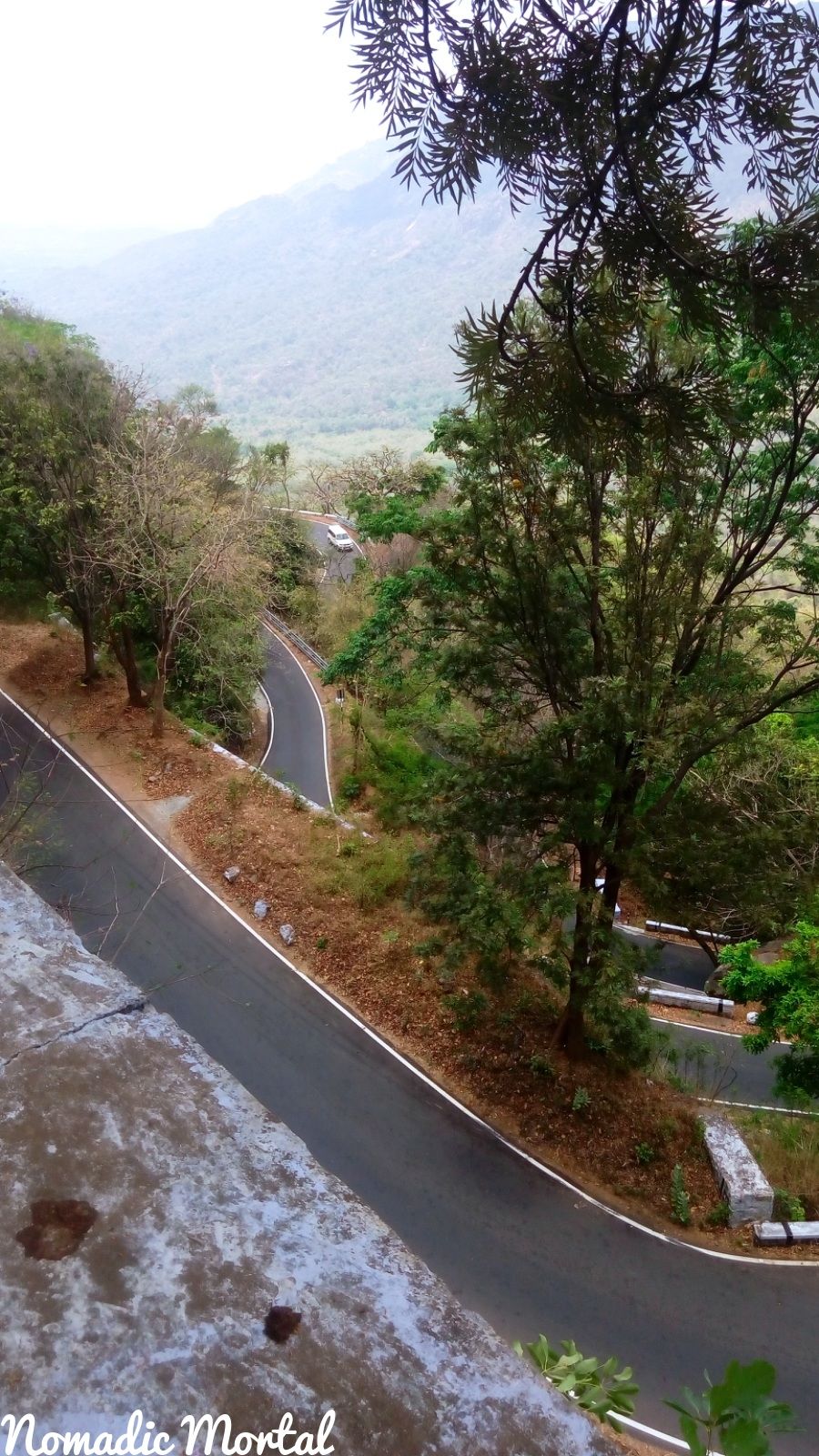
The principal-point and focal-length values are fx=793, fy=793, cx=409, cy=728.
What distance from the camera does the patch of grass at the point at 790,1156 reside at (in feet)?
28.5

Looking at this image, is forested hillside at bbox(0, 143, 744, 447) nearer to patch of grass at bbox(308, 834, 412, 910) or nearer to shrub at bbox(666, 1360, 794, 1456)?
patch of grass at bbox(308, 834, 412, 910)

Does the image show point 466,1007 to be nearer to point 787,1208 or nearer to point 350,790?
point 787,1208

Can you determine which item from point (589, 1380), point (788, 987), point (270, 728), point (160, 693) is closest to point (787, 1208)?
point (788, 987)

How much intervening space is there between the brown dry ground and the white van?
19458 millimetres

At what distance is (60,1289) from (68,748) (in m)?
15.9

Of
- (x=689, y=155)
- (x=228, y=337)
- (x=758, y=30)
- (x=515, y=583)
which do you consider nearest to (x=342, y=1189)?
(x=689, y=155)

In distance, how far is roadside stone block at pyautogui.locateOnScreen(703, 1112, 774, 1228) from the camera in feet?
26.9

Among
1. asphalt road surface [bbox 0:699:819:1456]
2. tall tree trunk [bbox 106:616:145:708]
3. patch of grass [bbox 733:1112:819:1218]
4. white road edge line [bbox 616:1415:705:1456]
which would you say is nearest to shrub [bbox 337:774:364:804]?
tall tree trunk [bbox 106:616:145:708]

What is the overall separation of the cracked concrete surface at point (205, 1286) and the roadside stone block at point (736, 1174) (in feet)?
28.4

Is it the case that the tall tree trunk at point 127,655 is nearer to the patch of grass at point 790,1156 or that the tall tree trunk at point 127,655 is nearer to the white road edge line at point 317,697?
the white road edge line at point 317,697

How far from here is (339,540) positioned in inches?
1400

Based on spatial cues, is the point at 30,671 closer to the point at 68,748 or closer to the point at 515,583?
the point at 68,748

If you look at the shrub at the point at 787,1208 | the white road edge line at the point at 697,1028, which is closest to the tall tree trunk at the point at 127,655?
the white road edge line at the point at 697,1028

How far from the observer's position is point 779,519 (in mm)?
6855
